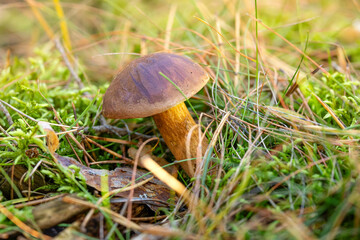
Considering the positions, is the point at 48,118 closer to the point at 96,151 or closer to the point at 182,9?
the point at 96,151

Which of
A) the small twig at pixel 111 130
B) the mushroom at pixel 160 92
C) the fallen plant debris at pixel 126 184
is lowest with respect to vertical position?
the fallen plant debris at pixel 126 184

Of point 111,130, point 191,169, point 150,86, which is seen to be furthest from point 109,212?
point 111,130

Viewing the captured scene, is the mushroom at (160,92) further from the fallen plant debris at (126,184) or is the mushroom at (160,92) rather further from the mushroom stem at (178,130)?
the fallen plant debris at (126,184)

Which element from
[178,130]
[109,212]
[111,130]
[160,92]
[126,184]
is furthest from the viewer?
[111,130]

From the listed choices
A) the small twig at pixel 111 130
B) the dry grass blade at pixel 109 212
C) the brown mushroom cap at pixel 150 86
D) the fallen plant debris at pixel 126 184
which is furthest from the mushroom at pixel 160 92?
the dry grass blade at pixel 109 212

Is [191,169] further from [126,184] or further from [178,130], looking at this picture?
[126,184]

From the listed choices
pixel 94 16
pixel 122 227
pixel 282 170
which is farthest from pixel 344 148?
pixel 94 16

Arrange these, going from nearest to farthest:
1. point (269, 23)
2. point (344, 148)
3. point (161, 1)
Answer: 1. point (344, 148)
2. point (269, 23)
3. point (161, 1)
